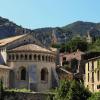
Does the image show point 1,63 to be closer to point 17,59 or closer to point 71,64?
point 17,59

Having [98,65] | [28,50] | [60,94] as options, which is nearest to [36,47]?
[28,50]

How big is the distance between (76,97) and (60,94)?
8.27 ft

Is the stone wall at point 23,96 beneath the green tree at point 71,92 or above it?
beneath

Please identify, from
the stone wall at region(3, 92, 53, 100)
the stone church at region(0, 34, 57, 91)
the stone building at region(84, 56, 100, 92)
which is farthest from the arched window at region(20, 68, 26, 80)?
the stone wall at region(3, 92, 53, 100)

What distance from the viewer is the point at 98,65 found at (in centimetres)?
8062

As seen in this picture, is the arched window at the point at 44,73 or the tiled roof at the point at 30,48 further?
the arched window at the point at 44,73

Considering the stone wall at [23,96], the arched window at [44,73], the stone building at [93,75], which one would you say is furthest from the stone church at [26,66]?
the stone wall at [23,96]

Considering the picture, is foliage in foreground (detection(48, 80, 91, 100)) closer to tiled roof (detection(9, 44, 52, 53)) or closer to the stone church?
the stone church

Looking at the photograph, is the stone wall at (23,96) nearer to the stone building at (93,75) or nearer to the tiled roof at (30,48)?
the stone building at (93,75)

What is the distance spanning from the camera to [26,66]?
3418 inches

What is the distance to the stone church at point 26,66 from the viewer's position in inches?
3386

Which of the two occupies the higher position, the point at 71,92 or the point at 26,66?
the point at 26,66

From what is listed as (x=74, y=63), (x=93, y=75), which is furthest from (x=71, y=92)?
(x=74, y=63)

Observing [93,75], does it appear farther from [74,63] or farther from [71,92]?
[74,63]
